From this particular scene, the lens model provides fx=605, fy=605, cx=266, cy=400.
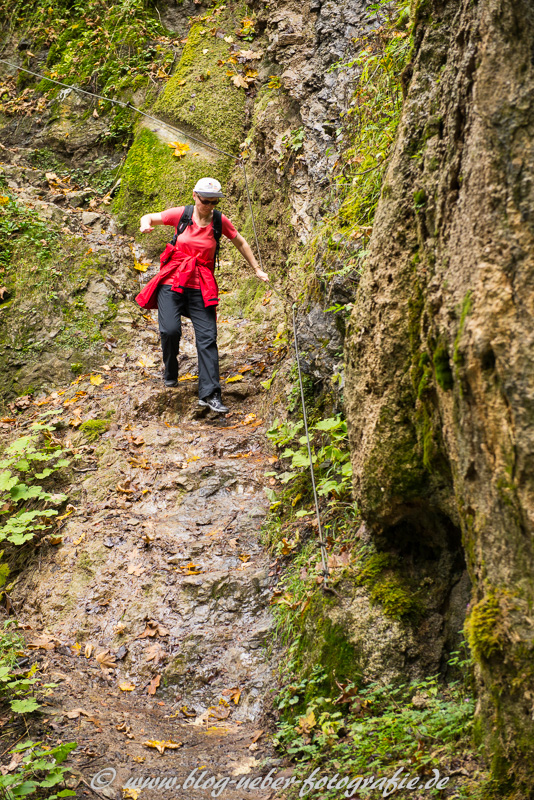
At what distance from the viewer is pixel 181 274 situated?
6.22 m

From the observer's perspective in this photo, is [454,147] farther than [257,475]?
No

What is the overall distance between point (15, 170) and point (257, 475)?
6.86m

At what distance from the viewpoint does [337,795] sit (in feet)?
8.39

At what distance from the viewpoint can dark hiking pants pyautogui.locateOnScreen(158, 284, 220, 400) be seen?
20.7 feet

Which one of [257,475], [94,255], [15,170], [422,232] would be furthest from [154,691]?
[15,170]

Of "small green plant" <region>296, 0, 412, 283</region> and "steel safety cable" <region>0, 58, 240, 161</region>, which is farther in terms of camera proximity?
"steel safety cable" <region>0, 58, 240, 161</region>

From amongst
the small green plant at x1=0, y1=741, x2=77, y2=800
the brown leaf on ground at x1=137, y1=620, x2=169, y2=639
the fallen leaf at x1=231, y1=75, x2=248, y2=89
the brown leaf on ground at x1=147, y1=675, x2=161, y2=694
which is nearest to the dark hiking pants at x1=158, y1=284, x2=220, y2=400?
the brown leaf on ground at x1=137, y1=620, x2=169, y2=639

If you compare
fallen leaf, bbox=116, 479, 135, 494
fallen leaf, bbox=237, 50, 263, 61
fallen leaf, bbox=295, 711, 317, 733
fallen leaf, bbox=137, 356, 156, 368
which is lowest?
fallen leaf, bbox=295, 711, 317, 733

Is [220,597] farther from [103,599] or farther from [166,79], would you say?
[166,79]

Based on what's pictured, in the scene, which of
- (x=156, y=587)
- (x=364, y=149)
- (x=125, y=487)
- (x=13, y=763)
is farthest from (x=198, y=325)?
(x=13, y=763)

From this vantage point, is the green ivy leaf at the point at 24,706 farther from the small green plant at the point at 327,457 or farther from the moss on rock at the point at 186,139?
the moss on rock at the point at 186,139

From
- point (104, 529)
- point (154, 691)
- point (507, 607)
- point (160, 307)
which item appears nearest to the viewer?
point (507, 607)

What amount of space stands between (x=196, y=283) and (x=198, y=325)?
1.42ft

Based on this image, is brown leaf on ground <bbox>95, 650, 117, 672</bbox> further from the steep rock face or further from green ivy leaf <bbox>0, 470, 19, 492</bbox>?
the steep rock face
